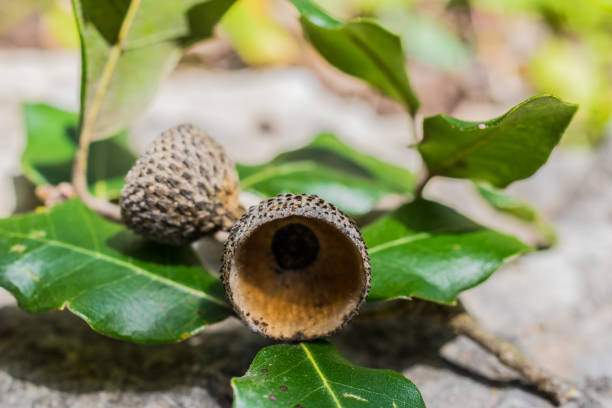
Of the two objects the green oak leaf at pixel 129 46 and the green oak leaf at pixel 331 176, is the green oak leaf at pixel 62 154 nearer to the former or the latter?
the green oak leaf at pixel 129 46

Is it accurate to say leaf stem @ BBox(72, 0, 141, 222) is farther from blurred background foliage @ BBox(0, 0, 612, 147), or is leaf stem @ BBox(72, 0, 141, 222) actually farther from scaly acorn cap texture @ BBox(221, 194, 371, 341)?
blurred background foliage @ BBox(0, 0, 612, 147)

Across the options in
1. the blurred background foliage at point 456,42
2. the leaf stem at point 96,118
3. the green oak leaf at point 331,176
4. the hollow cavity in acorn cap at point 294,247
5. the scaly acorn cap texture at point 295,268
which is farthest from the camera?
the blurred background foliage at point 456,42

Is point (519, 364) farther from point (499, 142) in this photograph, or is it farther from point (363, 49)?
point (363, 49)

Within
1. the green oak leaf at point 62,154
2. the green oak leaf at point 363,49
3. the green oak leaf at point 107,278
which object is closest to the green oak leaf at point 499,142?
the green oak leaf at point 363,49

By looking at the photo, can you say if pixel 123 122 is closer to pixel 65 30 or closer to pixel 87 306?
pixel 87 306

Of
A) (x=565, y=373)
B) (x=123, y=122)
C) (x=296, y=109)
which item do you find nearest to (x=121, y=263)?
(x=123, y=122)
